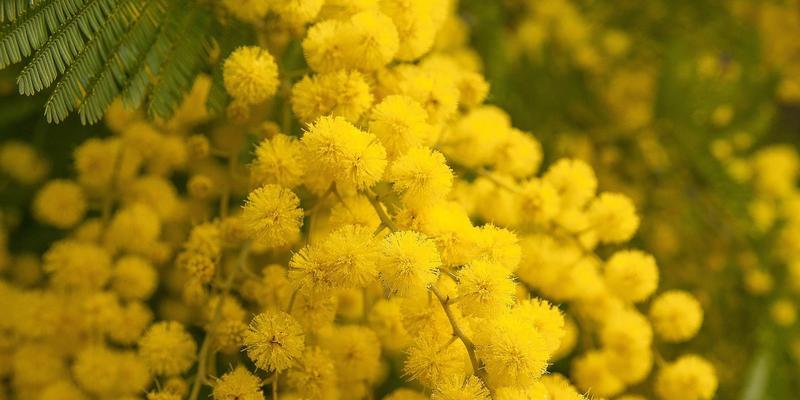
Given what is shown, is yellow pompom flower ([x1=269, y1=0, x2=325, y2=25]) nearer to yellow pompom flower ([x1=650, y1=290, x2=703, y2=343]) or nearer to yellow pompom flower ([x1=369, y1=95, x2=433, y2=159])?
yellow pompom flower ([x1=369, y1=95, x2=433, y2=159])

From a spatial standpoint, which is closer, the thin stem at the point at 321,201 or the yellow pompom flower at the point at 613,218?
the thin stem at the point at 321,201

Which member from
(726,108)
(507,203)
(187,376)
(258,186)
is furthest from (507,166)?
(726,108)

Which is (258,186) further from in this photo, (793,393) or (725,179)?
(793,393)

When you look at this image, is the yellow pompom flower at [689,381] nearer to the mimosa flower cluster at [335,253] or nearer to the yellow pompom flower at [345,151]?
the mimosa flower cluster at [335,253]

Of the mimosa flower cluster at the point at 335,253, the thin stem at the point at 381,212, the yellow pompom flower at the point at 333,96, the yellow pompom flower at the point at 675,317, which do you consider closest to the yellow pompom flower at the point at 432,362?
the mimosa flower cluster at the point at 335,253

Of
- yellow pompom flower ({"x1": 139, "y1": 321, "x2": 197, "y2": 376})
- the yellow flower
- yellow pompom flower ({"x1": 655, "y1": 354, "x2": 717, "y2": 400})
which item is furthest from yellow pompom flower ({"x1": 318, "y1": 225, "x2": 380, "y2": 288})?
yellow pompom flower ({"x1": 655, "y1": 354, "x2": 717, "y2": 400})
